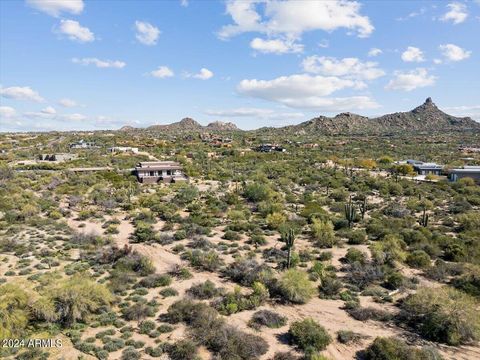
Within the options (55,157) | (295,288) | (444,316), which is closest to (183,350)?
(295,288)

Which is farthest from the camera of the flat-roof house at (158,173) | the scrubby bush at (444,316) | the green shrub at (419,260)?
the flat-roof house at (158,173)

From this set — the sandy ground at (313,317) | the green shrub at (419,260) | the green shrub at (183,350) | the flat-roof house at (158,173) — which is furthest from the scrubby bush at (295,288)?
the flat-roof house at (158,173)

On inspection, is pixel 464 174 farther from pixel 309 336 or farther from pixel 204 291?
pixel 204 291

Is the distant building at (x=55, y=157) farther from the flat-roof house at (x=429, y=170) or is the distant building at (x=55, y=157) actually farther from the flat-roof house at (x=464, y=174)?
the flat-roof house at (x=464, y=174)

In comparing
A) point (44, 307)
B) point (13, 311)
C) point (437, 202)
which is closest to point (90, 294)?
point (44, 307)

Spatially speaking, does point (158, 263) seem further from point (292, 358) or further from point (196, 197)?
point (196, 197)

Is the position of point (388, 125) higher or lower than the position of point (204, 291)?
higher

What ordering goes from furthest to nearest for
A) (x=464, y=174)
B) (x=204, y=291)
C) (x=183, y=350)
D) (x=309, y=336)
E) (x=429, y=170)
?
(x=429, y=170)
(x=464, y=174)
(x=204, y=291)
(x=309, y=336)
(x=183, y=350)

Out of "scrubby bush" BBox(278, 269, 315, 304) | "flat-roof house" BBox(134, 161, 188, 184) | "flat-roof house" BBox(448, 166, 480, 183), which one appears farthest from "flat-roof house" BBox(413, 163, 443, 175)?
"scrubby bush" BBox(278, 269, 315, 304)
